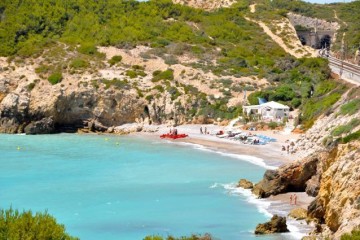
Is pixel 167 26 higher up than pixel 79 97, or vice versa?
pixel 167 26

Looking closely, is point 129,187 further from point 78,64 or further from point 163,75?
point 78,64

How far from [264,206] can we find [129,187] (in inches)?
392

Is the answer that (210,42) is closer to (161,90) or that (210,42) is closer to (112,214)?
(161,90)

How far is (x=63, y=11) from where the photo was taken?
85375 mm

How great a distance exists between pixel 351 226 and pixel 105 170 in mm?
26598

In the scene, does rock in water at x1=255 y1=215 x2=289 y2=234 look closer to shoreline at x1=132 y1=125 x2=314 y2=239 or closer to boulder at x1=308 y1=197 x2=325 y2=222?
shoreline at x1=132 y1=125 x2=314 y2=239

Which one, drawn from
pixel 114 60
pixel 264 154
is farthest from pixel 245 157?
pixel 114 60

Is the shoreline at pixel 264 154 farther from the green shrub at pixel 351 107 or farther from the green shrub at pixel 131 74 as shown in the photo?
the green shrub at pixel 131 74

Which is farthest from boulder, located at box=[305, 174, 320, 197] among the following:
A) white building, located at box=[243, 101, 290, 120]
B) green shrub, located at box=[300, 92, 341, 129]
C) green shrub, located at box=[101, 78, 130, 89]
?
green shrub, located at box=[101, 78, 130, 89]

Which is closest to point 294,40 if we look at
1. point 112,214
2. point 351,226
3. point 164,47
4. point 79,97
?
point 164,47

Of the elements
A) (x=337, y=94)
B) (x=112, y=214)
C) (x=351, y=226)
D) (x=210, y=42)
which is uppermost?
(x=210, y=42)

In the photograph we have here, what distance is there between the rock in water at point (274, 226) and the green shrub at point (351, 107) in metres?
15.5

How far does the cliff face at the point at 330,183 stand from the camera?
21656 mm

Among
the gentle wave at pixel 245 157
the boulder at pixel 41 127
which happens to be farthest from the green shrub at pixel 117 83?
the gentle wave at pixel 245 157
